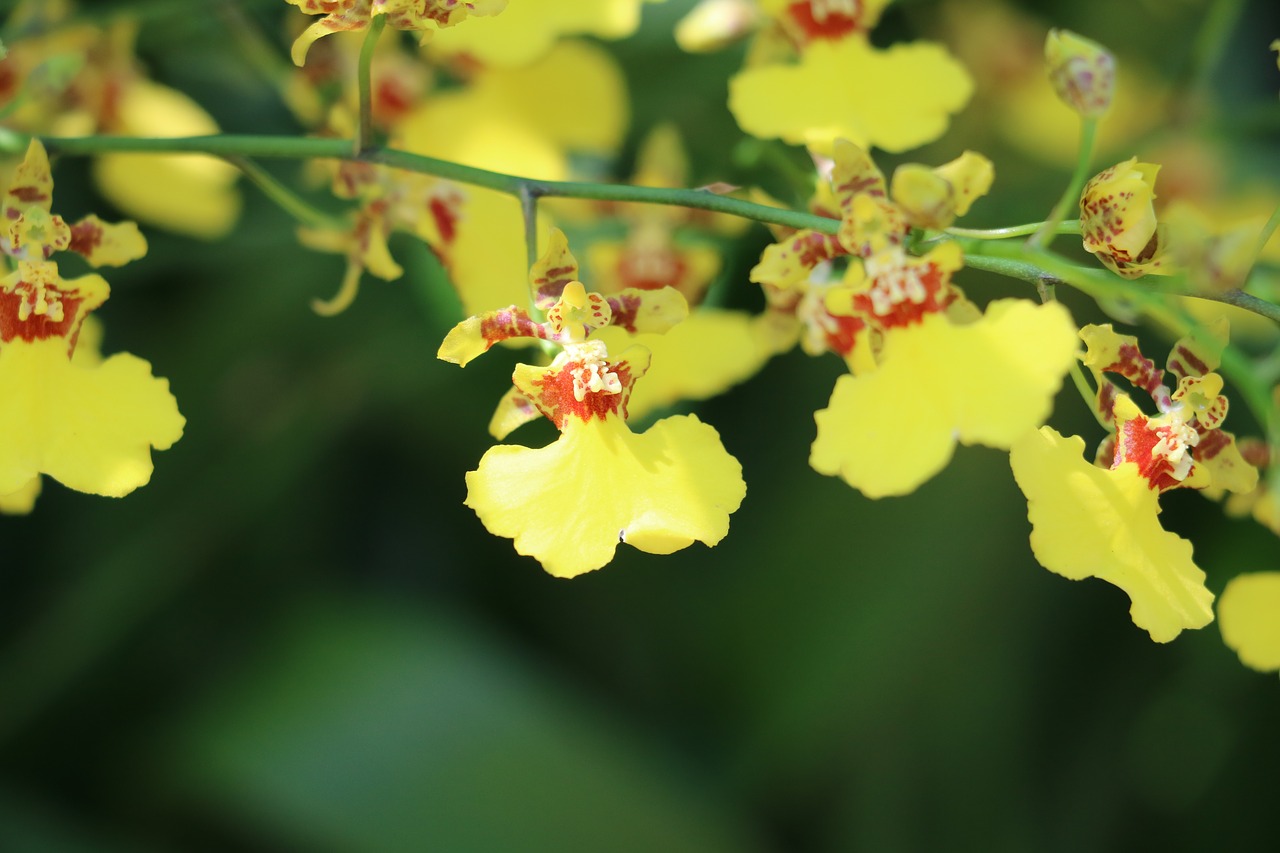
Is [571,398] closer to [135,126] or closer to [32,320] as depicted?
[32,320]

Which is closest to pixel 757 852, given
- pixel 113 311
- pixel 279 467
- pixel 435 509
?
pixel 435 509

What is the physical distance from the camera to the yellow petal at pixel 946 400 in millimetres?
567

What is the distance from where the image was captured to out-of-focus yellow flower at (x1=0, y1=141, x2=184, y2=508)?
24.2 inches

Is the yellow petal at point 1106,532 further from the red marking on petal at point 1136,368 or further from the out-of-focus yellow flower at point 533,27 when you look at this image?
the out-of-focus yellow flower at point 533,27

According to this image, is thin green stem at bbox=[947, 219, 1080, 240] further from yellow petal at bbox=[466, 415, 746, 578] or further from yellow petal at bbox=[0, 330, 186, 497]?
yellow petal at bbox=[0, 330, 186, 497]

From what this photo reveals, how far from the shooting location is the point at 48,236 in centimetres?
67

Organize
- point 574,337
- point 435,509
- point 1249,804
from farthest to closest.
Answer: point 435,509 → point 1249,804 → point 574,337

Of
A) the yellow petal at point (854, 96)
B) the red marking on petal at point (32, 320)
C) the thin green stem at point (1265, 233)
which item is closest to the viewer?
the thin green stem at point (1265, 233)

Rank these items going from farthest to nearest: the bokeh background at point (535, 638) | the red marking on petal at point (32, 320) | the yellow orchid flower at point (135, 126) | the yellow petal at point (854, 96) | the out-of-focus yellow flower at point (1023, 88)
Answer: the out-of-focus yellow flower at point (1023, 88) → the bokeh background at point (535, 638) → the yellow orchid flower at point (135, 126) → the yellow petal at point (854, 96) → the red marking on petal at point (32, 320)

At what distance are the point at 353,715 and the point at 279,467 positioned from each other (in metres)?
0.26

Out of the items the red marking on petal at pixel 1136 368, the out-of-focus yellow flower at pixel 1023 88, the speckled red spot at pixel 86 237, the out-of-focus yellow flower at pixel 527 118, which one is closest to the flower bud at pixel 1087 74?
the red marking on petal at pixel 1136 368

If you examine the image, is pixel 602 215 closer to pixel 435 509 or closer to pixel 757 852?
pixel 435 509

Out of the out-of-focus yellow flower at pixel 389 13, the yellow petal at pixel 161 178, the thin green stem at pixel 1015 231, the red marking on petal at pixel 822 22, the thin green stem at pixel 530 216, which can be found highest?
the yellow petal at pixel 161 178

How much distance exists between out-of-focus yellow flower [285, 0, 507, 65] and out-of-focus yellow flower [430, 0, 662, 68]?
19 cm
